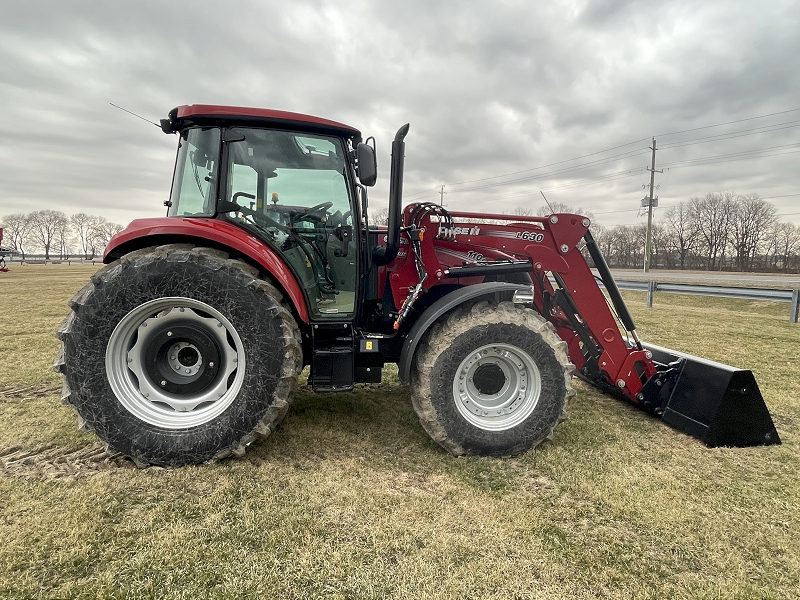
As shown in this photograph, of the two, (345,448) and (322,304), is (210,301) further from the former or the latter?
(345,448)

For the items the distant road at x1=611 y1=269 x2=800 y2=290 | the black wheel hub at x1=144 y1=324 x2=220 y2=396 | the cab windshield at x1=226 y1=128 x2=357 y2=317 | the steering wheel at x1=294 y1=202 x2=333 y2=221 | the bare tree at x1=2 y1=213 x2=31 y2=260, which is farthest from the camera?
the bare tree at x1=2 y1=213 x2=31 y2=260

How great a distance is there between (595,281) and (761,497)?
175cm

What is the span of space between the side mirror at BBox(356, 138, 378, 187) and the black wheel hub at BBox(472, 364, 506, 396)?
155 cm

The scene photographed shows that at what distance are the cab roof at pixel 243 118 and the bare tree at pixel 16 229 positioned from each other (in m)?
101

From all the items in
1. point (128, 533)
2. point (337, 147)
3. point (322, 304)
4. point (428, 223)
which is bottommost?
point (128, 533)

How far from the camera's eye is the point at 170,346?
2906 millimetres

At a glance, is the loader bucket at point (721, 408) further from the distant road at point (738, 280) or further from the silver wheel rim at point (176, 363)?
the distant road at point (738, 280)

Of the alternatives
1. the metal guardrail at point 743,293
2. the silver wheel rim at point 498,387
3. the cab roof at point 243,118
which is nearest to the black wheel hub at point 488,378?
the silver wheel rim at point 498,387

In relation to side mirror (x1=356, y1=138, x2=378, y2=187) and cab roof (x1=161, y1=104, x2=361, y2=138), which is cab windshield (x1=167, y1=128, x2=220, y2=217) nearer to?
cab roof (x1=161, y1=104, x2=361, y2=138)

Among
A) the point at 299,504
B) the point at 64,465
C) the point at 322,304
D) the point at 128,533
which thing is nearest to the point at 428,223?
the point at 322,304

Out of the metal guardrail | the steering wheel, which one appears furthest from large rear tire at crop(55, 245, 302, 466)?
the metal guardrail

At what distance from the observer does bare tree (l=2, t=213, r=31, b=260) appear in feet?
255

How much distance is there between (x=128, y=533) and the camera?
2.16m

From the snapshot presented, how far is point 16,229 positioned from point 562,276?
104m
